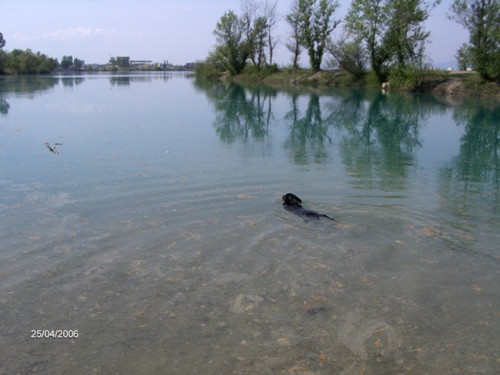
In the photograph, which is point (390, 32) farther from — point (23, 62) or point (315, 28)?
point (23, 62)

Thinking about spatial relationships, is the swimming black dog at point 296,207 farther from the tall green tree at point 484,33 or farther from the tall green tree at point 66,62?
the tall green tree at point 66,62

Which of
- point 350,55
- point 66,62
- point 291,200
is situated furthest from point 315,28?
point 66,62

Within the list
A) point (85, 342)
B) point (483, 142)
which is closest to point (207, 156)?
point (85, 342)

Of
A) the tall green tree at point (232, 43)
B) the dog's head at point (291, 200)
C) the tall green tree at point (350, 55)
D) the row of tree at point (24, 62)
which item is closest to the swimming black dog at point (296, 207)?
the dog's head at point (291, 200)

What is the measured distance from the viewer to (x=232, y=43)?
2904 inches

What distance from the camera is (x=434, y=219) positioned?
8141 mm

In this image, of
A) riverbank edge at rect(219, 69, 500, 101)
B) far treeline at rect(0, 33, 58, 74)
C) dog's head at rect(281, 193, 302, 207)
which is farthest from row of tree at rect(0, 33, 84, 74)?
dog's head at rect(281, 193, 302, 207)

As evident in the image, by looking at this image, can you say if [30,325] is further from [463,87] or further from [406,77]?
[406,77]

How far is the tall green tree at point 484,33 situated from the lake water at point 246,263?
31.0 meters

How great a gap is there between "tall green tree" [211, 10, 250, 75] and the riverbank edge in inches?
367

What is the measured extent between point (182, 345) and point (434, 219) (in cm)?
553

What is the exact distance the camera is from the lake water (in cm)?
450

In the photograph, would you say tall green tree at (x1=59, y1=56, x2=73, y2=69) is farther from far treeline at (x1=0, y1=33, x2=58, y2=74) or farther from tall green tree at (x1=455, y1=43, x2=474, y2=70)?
tall green tree at (x1=455, y1=43, x2=474, y2=70)

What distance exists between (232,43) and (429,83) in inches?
1510
